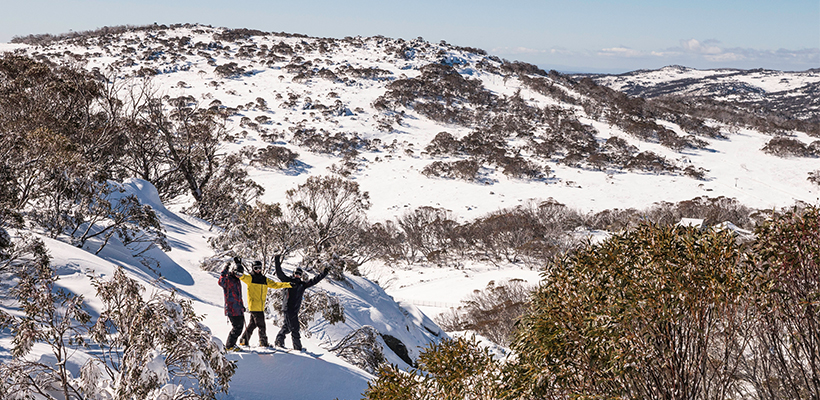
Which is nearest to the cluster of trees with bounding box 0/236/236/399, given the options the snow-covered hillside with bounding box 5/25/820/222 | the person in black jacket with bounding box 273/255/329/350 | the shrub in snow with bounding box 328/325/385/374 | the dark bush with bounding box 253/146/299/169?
the person in black jacket with bounding box 273/255/329/350

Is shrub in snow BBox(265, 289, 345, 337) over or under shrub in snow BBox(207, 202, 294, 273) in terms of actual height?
under

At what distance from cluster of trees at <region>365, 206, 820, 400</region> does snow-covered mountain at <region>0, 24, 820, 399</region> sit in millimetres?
3893

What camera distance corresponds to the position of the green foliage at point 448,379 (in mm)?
4145

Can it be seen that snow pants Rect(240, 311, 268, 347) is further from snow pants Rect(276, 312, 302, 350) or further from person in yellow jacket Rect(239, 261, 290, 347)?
snow pants Rect(276, 312, 302, 350)

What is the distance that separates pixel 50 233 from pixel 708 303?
11.6 metres

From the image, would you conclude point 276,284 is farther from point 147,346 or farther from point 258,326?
point 147,346

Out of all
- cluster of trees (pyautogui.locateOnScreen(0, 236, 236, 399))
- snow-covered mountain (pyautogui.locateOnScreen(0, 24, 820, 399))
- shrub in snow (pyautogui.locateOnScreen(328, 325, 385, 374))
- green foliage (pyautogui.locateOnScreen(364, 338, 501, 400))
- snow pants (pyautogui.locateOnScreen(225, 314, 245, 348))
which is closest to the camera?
cluster of trees (pyautogui.locateOnScreen(0, 236, 236, 399))

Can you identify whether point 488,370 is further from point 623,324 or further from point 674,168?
point 674,168

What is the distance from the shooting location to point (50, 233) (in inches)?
360

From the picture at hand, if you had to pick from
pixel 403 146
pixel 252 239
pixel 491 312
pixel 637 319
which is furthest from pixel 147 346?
pixel 403 146

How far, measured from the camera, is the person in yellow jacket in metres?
6.50

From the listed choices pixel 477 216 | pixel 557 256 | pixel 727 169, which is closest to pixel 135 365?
pixel 557 256

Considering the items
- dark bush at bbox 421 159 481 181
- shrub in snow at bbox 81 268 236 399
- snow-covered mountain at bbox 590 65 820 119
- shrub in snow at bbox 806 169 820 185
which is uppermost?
snow-covered mountain at bbox 590 65 820 119

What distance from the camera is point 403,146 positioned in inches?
2041
